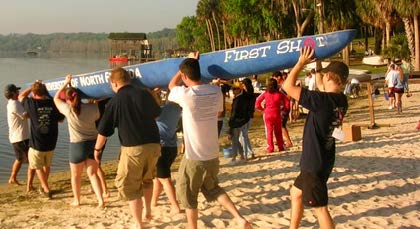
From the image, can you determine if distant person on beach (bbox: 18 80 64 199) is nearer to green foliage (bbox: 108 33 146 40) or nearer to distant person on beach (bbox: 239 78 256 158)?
distant person on beach (bbox: 239 78 256 158)

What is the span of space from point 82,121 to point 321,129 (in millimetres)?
3300

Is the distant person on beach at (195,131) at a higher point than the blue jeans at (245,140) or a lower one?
higher

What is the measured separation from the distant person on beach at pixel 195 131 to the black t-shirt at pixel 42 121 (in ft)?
9.74

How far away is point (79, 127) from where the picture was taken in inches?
243

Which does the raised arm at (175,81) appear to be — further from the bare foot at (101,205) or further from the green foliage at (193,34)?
the green foliage at (193,34)

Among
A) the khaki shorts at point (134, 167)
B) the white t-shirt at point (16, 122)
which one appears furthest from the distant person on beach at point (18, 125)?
the khaki shorts at point (134, 167)

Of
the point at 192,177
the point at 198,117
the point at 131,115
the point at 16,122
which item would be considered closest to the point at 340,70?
the point at 198,117

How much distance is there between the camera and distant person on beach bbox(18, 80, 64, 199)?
6902 millimetres

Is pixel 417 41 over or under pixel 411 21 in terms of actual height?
under

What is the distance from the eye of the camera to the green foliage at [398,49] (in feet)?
113

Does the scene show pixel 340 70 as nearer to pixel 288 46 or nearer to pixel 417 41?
pixel 288 46

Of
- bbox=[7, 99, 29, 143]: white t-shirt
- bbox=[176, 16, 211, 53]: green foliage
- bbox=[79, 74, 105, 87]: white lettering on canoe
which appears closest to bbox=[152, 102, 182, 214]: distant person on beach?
bbox=[79, 74, 105, 87]: white lettering on canoe

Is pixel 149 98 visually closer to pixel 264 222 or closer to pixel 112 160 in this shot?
pixel 264 222

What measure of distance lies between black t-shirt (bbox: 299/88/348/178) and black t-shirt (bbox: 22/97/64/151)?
419cm
